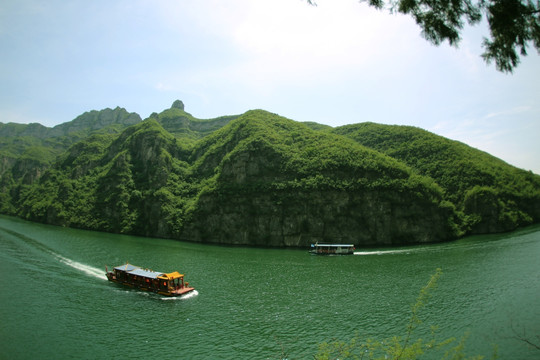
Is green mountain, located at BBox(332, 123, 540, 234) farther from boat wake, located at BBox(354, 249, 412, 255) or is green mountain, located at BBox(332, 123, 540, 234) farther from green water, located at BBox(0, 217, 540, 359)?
boat wake, located at BBox(354, 249, 412, 255)

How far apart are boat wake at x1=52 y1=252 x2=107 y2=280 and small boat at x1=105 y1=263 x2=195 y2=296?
328cm

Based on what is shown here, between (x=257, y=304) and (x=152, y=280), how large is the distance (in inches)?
586

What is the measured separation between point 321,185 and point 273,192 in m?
13.3

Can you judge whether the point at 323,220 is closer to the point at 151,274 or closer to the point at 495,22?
the point at 151,274

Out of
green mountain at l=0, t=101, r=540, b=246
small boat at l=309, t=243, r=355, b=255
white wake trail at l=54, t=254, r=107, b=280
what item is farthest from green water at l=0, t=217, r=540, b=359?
green mountain at l=0, t=101, r=540, b=246

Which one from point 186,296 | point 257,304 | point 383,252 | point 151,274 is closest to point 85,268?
point 151,274

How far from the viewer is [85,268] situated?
51.2 m

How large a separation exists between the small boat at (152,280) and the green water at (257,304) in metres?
1.29

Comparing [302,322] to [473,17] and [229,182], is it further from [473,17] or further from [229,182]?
[229,182]

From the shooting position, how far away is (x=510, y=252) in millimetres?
56781

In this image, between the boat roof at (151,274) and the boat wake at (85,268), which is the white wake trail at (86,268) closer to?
the boat wake at (85,268)

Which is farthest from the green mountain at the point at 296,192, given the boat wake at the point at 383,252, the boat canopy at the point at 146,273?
the boat canopy at the point at 146,273

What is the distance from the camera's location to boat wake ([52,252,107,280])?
48.1 m

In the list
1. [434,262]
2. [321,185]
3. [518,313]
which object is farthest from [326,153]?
[518,313]
